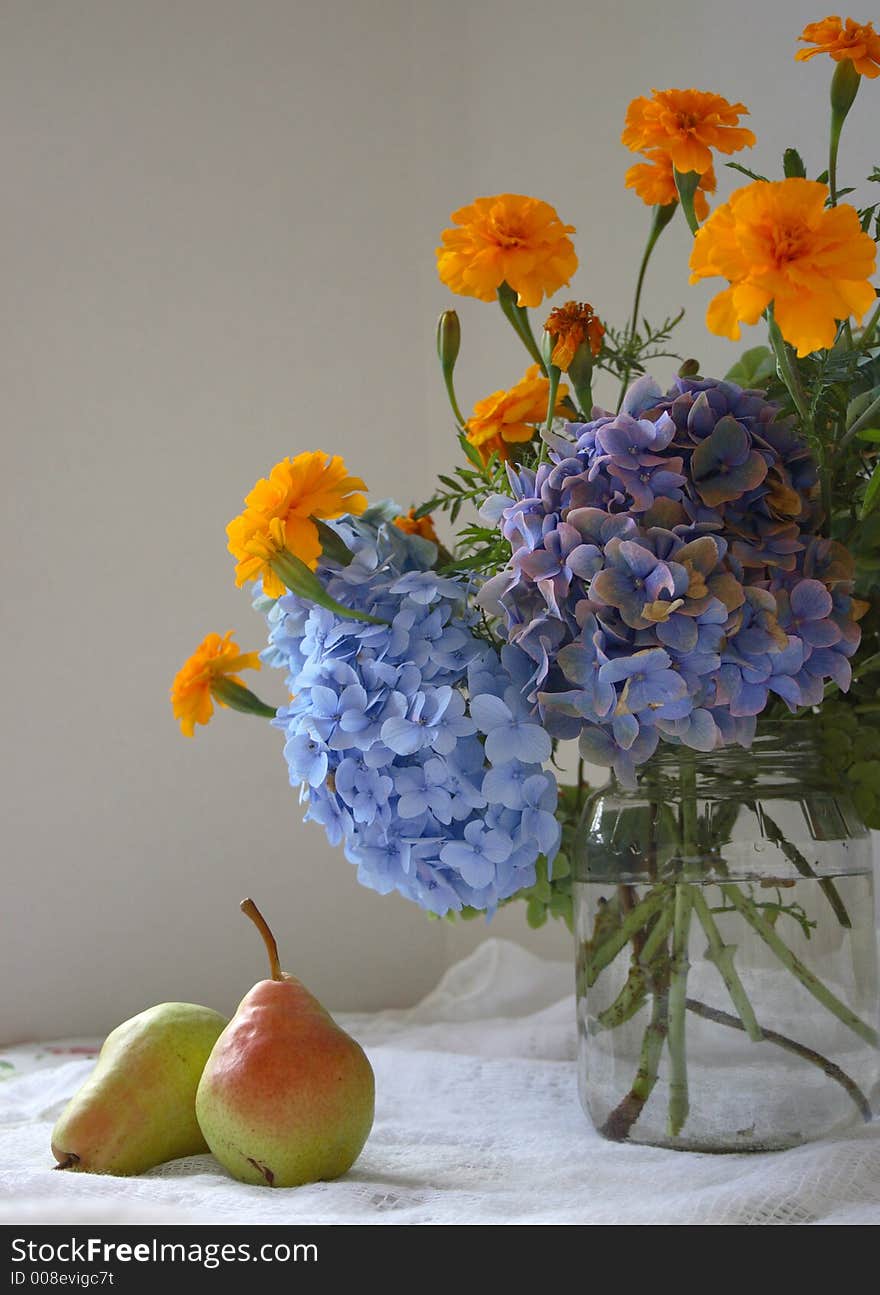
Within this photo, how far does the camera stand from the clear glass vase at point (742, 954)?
0.70 metres

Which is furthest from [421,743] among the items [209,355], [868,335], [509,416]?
[209,355]

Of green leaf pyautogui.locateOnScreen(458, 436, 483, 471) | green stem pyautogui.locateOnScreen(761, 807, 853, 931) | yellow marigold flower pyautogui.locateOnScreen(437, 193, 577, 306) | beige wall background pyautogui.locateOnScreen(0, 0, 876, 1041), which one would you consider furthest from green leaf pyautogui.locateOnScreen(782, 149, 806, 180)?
beige wall background pyautogui.locateOnScreen(0, 0, 876, 1041)

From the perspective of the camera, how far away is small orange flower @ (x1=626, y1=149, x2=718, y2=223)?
71cm

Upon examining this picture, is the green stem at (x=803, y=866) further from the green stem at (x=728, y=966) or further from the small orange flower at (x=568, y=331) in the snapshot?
the small orange flower at (x=568, y=331)

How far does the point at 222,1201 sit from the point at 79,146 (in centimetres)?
110

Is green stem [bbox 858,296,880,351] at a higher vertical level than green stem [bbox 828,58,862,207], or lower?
lower

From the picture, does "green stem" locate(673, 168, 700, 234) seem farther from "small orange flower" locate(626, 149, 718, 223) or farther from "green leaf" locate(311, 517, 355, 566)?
"green leaf" locate(311, 517, 355, 566)

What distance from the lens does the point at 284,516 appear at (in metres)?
0.67

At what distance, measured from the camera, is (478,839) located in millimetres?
668

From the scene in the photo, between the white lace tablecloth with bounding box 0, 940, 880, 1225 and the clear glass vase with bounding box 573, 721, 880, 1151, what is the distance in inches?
1.0

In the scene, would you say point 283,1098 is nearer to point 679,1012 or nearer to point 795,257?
point 679,1012

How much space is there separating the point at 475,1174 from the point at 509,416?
0.42 metres

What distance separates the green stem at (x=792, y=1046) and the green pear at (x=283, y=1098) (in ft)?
0.62
